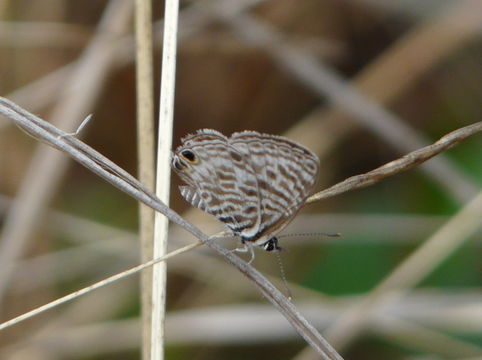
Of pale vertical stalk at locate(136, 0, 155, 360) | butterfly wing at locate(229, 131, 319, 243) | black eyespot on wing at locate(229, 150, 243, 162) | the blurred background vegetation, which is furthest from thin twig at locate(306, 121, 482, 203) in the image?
the blurred background vegetation

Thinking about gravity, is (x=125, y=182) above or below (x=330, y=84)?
below

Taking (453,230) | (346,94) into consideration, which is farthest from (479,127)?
Answer: (346,94)

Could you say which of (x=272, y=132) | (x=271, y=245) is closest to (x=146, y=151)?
(x=271, y=245)

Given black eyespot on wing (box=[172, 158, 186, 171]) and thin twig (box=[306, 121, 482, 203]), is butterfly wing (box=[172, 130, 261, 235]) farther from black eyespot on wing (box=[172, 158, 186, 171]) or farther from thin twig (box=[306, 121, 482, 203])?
thin twig (box=[306, 121, 482, 203])

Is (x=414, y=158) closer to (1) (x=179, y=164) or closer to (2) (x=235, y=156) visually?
(2) (x=235, y=156)

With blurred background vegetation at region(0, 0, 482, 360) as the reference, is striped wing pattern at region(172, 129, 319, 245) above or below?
below

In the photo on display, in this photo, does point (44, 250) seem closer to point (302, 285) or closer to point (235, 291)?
point (235, 291)
